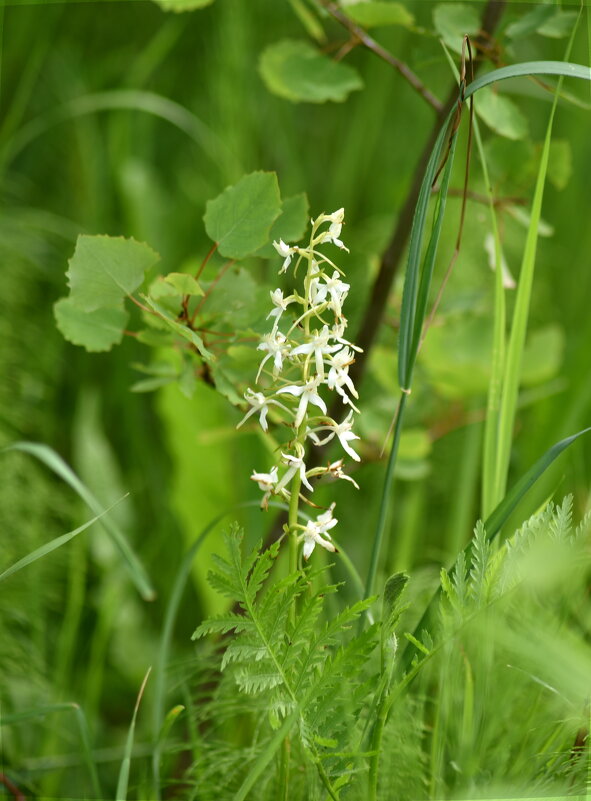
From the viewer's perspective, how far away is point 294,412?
0.48 metres

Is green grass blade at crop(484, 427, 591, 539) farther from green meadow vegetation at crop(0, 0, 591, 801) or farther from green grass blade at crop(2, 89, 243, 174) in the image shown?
green grass blade at crop(2, 89, 243, 174)

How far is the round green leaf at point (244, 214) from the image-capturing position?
47 cm

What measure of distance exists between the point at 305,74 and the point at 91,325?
0.90 feet

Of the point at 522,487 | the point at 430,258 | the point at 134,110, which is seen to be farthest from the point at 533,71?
the point at 134,110

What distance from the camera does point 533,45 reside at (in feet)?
5.08

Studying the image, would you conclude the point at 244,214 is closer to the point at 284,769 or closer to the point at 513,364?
the point at 513,364

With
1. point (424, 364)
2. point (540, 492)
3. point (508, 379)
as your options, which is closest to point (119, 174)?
point (424, 364)

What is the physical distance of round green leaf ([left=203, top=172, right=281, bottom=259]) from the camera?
47cm

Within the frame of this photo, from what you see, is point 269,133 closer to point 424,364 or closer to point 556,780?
point 424,364

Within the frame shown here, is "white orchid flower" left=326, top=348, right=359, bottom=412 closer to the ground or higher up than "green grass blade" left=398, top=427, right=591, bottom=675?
higher up

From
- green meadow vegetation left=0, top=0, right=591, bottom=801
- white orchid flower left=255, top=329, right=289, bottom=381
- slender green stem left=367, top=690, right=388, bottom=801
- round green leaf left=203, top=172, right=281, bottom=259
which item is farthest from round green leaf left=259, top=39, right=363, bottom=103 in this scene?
slender green stem left=367, top=690, right=388, bottom=801

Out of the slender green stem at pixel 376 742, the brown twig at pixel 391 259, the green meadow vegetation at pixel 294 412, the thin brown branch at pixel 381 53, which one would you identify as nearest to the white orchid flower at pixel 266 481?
the green meadow vegetation at pixel 294 412

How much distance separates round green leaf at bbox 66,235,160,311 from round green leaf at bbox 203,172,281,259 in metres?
0.04

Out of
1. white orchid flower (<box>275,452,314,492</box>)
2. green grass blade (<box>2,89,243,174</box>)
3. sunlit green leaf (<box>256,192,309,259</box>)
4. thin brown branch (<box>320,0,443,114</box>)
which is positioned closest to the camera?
white orchid flower (<box>275,452,314,492</box>)
